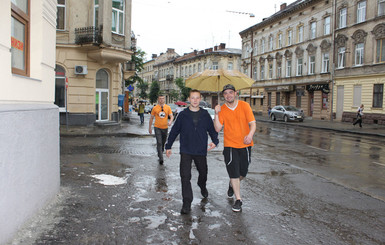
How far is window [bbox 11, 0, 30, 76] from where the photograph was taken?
4.00 meters

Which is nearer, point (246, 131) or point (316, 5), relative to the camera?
point (246, 131)

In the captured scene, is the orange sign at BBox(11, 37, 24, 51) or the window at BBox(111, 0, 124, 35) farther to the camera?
the window at BBox(111, 0, 124, 35)

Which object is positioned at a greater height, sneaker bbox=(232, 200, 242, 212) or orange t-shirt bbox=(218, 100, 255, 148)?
orange t-shirt bbox=(218, 100, 255, 148)

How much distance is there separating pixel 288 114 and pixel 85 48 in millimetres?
19330

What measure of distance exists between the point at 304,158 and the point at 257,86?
37672 millimetres

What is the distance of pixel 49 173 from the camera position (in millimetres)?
4789

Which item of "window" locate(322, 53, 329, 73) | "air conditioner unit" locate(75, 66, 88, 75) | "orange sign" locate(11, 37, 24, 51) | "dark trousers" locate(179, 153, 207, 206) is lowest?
"dark trousers" locate(179, 153, 207, 206)

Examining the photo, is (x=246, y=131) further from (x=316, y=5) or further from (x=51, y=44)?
(x=316, y=5)

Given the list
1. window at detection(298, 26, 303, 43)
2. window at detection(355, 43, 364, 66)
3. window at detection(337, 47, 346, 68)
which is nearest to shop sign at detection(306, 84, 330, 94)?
window at detection(337, 47, 346, 68)

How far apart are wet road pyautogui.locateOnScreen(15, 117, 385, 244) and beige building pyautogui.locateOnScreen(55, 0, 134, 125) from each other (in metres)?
11.0

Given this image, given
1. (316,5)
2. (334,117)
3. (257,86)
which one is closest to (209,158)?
(334,117)

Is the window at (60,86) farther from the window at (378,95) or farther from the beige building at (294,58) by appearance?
the beige building at (294,58)

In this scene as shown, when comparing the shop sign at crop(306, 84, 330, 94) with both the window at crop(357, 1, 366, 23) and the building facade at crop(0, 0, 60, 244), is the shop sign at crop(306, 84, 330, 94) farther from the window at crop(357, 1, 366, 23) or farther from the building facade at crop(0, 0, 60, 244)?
the building facade at crop(0, 0, 60, 244)

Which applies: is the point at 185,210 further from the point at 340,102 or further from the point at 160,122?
the point at 340,102
